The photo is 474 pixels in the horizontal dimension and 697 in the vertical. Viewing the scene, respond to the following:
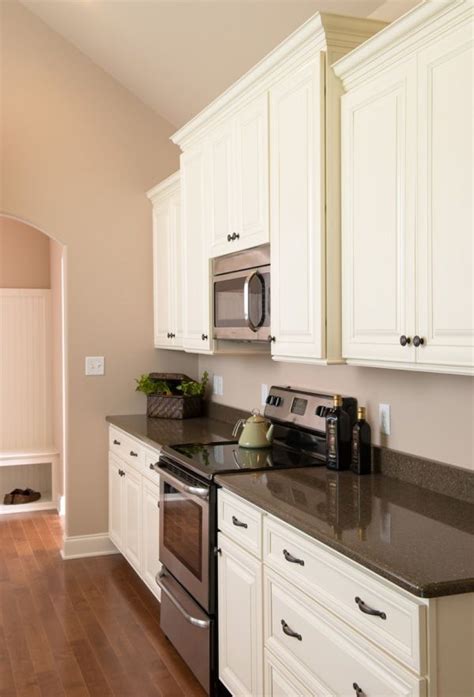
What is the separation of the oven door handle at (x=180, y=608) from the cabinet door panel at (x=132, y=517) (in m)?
0.57

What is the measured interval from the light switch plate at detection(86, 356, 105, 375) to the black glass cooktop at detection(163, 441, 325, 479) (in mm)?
1544

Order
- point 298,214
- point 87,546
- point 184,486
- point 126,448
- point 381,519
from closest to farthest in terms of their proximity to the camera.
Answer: point 381,519 < point 298,214 < point 184,486 < point 126,448 < point 87,546

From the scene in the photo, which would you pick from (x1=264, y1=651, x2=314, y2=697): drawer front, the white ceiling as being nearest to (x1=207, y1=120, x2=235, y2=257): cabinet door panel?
the white ceiling

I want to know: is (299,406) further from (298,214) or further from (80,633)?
(80,633)

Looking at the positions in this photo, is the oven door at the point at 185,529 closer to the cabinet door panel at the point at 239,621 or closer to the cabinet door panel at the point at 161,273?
the cabinet door panel at the point at 239,621

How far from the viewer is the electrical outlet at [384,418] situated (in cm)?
280

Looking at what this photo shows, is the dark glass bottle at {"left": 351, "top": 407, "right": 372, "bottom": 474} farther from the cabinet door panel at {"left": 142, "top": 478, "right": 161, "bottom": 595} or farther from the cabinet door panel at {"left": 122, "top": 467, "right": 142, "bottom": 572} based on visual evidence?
the cabinet door panel at {"left": 122, "top": 467, "right": 142, "bottom": 572}

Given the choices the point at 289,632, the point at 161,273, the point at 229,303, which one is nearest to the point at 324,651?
the point at 289,632

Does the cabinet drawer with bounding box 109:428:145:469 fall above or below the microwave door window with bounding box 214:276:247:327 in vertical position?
below

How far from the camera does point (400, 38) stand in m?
2.21

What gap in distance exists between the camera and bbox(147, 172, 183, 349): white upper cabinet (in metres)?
4.51

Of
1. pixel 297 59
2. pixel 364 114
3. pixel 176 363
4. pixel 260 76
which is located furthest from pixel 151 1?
pixel 176 363

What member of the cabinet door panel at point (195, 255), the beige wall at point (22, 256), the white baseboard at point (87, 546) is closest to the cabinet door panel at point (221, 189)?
the cabinet door panel at point (195, 255)

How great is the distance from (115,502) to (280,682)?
97.9 inches
